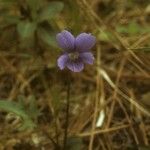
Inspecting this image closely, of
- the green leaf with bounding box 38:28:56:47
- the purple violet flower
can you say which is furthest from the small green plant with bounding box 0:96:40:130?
the green leaf with bounding box 38:28:56:47

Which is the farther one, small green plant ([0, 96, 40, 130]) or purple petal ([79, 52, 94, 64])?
small green plant ([0, 96, 40, 130])

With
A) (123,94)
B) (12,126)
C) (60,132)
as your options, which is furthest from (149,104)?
(12,126)

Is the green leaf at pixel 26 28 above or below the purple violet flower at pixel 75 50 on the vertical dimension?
below

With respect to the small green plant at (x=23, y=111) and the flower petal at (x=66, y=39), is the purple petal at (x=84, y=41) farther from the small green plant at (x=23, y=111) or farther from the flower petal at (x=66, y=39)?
the small green plant at (x=23, y=111)

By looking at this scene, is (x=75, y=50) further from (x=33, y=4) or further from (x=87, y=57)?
(x=33, y=4)

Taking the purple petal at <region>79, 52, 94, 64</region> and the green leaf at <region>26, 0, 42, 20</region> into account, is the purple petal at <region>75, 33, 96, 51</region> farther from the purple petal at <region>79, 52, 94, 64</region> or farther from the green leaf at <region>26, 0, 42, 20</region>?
the green leaf at <region>26, 0, 42, 20</region>

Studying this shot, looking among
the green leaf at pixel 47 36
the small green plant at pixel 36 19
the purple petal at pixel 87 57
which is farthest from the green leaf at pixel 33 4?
the purple petal at pixel 87 57

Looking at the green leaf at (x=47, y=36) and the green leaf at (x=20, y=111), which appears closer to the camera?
the green leaf at (x=20, y=111)

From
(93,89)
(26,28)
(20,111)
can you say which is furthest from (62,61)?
(93,89)
